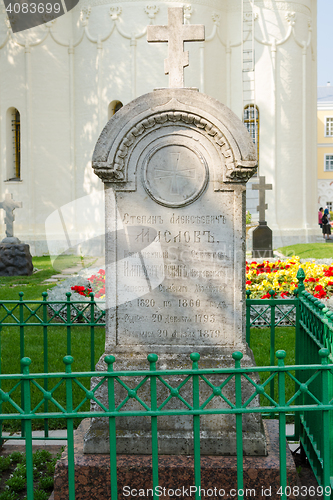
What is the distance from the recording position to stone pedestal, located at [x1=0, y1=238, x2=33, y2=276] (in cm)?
1423

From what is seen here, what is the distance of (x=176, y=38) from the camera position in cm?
379

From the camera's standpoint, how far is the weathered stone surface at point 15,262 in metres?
14.2

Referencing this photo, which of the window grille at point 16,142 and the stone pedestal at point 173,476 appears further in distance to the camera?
the window grille at point 16,142

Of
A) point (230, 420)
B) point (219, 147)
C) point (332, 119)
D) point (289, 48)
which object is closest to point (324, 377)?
point (230, 420)

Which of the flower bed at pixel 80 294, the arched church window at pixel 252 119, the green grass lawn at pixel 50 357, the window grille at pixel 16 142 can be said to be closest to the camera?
the green grass lawn at pixel 50 357

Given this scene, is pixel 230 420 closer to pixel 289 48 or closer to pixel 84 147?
pixel 84 147

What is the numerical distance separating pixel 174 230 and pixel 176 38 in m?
1.42

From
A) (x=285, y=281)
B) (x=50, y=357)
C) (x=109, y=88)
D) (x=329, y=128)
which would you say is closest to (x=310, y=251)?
(x=285, y=281)

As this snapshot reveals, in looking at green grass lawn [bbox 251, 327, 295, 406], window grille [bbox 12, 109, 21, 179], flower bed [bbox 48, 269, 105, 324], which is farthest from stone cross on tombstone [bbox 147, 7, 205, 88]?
window grille [bbox 12, 109, 21, 179]

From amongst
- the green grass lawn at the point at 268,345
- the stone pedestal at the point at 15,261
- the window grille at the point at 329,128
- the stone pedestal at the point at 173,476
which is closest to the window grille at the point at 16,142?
the stone pedestal at the point at 15,261

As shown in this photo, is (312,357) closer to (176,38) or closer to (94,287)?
(176,38)

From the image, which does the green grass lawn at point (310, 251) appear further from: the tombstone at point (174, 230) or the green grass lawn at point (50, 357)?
the tombstone at point (174, 230)

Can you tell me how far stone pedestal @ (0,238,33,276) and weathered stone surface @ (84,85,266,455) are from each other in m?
11.1

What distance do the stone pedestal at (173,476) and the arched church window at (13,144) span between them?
57.2 ft
